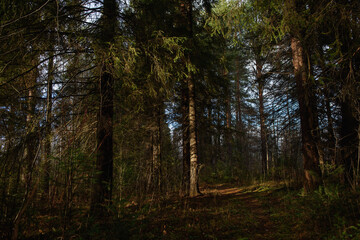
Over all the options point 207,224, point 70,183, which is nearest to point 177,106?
point 207,224

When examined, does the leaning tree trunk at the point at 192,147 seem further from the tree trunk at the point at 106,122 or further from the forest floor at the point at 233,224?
the tree trunk at the point at 106,122

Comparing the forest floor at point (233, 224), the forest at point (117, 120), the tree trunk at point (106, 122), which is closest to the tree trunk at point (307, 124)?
the forest at point (117, 120)

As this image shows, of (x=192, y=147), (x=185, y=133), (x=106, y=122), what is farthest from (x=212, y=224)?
(x=185, y=133)

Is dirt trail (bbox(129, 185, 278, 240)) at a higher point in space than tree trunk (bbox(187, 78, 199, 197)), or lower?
lower

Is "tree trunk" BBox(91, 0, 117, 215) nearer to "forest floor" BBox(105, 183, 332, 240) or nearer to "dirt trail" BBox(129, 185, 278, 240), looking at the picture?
"forest floor" BBox(105, 183, 332, 240)

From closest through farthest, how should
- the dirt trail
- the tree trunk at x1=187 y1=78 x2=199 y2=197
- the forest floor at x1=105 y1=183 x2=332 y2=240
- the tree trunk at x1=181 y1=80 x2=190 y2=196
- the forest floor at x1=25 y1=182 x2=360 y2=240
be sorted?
the forest floor at x1=25 y1=182 x2=360 y2=240 < the forest floor at x1=105 y1=183 x2=332 y2=240 < the dirt trail < the tree trunk at x1=187 y1=78 x2=199 y2=197 < the tree trunk at x1=181 y1=80 x2=190 y2=196

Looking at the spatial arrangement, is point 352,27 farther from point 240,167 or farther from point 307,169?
point 240,167

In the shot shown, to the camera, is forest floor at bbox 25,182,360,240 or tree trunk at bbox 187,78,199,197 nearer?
forest floor at bbox 25,182,360,240

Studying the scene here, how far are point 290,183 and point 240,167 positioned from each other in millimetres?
7831

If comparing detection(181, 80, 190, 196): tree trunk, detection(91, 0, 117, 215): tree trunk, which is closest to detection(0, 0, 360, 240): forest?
detection(91, 0, 117, 215): tree trunk

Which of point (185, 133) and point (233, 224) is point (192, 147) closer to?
point (185, 133)

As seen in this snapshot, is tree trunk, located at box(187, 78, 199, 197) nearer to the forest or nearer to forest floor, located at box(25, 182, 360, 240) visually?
the forest

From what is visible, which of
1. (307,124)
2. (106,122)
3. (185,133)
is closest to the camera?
(106,122)

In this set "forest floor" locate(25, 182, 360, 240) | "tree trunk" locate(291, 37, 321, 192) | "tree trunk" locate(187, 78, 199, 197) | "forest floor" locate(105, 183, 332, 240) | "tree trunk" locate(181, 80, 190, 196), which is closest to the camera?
"forest floor" locate(25, 182, 360, 240)
